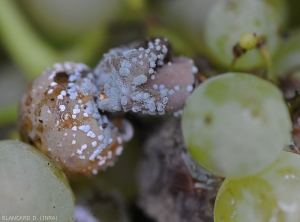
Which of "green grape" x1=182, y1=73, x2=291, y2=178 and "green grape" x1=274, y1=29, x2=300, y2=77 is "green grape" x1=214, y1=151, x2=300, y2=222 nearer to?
"green grape" x1=182, y1=73, x2=291, y2=178

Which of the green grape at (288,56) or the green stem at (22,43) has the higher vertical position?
the green stem at (22,43)

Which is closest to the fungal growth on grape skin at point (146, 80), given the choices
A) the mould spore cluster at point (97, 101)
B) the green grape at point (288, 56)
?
the mould spore cluster at point (97, 101)

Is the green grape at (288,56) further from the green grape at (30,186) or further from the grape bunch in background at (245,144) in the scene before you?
the green grape at (30,186)

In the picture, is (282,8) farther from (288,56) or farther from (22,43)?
(22,43)

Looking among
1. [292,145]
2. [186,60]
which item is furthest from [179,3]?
[292,145]

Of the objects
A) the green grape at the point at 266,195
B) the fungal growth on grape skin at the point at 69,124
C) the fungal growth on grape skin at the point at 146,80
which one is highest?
the fungal growth on grape skin at the point at 146,80

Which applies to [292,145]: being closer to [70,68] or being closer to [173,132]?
[173,132]

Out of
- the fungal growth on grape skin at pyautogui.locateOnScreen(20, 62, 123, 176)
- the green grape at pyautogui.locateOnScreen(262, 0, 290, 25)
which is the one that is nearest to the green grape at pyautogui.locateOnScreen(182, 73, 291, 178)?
the fungal growth on grape skin at pyautogui.locateOnScreen(20, 62, 123, 176)
